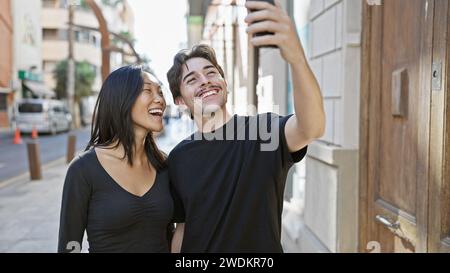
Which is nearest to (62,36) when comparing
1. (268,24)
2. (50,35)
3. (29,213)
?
(50,35)

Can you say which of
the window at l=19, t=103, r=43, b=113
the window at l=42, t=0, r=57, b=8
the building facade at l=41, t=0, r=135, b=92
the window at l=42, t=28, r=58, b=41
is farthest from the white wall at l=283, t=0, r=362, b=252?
the window at l=42, t=28, r=58, b=41

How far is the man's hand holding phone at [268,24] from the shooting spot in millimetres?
1111

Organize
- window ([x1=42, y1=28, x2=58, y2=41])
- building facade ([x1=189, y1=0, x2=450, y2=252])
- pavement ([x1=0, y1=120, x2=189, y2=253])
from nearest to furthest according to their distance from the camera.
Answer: building facade ([x1=189, y1=0, x2=450, y2=252]) → pavement ([x1=0, y1=120, x2=189, y2=253]) → window ([x1=42, y1=28, x2=58, y2=41])

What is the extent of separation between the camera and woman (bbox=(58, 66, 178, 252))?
1844 millimetres

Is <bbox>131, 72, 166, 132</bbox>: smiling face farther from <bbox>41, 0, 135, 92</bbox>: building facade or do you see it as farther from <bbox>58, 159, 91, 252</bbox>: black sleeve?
<bbox>41, 0, 135, 92</bbox>: building facade

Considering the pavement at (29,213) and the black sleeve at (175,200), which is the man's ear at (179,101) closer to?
the black sleeve at (175,200)

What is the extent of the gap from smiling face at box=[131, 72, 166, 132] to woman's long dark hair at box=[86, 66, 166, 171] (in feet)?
0.07

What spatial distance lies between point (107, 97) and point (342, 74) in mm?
1879

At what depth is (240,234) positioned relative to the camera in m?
1.64

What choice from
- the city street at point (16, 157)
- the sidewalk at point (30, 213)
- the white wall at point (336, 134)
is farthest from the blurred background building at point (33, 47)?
the white wall at point (336, 134)

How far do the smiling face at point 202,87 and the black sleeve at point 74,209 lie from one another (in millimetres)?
551
